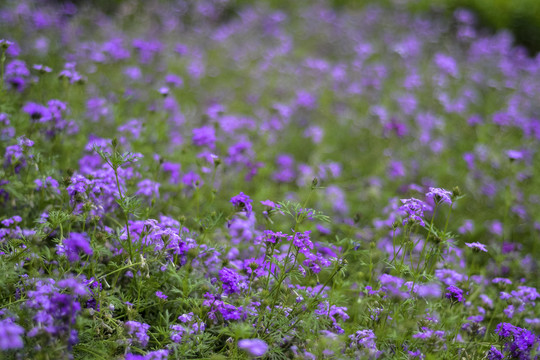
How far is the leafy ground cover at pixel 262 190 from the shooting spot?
7.68ft

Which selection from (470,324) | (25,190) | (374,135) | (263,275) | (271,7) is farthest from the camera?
(271,7)

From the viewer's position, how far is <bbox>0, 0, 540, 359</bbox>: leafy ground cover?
234 centimetres

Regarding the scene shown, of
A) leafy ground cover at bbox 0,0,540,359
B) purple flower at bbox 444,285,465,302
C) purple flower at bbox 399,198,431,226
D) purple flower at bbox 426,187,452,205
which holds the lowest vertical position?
leafy ground cover at bbox 0,0,540,359

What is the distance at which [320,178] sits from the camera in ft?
15.5

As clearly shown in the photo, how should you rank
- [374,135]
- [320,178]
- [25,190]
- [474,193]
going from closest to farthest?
[25,190] → [320,178] → [474,193] → [374,135]

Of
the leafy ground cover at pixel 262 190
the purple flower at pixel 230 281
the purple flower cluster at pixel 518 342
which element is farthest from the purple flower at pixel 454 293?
the purple flower at pixel 230 281

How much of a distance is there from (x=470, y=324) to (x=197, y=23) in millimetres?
8029

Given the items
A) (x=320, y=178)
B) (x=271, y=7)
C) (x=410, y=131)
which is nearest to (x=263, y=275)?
(x=320, y=178)

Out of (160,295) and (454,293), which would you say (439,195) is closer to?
(454,293)

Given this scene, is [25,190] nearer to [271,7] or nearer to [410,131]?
[410,131]

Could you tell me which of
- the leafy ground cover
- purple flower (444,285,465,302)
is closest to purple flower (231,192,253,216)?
the leafy ground cover

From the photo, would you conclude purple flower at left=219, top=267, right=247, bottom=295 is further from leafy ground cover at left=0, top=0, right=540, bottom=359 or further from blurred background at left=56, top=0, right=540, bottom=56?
blurred background at left=56, top=0, right=540, bottom=56

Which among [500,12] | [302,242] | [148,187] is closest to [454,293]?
[302,242]

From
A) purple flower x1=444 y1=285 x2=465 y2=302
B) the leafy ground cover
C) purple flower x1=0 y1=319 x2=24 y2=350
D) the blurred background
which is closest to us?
purple flower x1=0 y1=319 x2=24 y2=350
